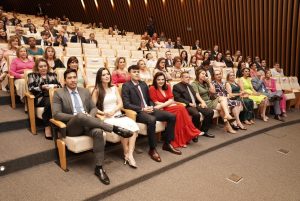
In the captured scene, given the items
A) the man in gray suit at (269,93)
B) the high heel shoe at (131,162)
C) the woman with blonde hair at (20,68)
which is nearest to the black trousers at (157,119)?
the high heel shoe at (131,162)

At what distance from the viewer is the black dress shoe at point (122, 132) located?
2.52 m

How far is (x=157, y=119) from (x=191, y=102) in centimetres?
82

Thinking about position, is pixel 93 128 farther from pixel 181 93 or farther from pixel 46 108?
pixel 181 93

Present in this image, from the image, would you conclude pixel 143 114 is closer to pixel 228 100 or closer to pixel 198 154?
pixel 198 154

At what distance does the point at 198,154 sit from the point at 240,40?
21.1ft

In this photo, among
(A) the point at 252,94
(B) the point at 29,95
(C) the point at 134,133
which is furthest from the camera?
(A) the point at 252,94

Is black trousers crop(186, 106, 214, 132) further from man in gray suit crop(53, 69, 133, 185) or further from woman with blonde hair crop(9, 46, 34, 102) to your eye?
woman with blonde hair crop(9, 46, 34, 102)

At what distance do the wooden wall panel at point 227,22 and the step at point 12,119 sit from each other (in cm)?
711

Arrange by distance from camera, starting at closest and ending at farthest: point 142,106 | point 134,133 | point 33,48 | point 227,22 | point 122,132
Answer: point 122,132, point 134,133, point 142,106, point 33,48, point 227,22

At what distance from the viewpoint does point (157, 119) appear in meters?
3.19

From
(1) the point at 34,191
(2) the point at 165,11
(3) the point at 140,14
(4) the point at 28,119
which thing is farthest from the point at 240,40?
(1) the point at 34,191

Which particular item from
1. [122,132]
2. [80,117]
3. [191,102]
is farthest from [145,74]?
[80,117]

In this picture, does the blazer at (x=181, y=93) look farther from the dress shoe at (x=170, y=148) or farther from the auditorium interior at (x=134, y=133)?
the dress shoe at (x=170, y=148)

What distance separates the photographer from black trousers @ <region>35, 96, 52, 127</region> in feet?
9.41
